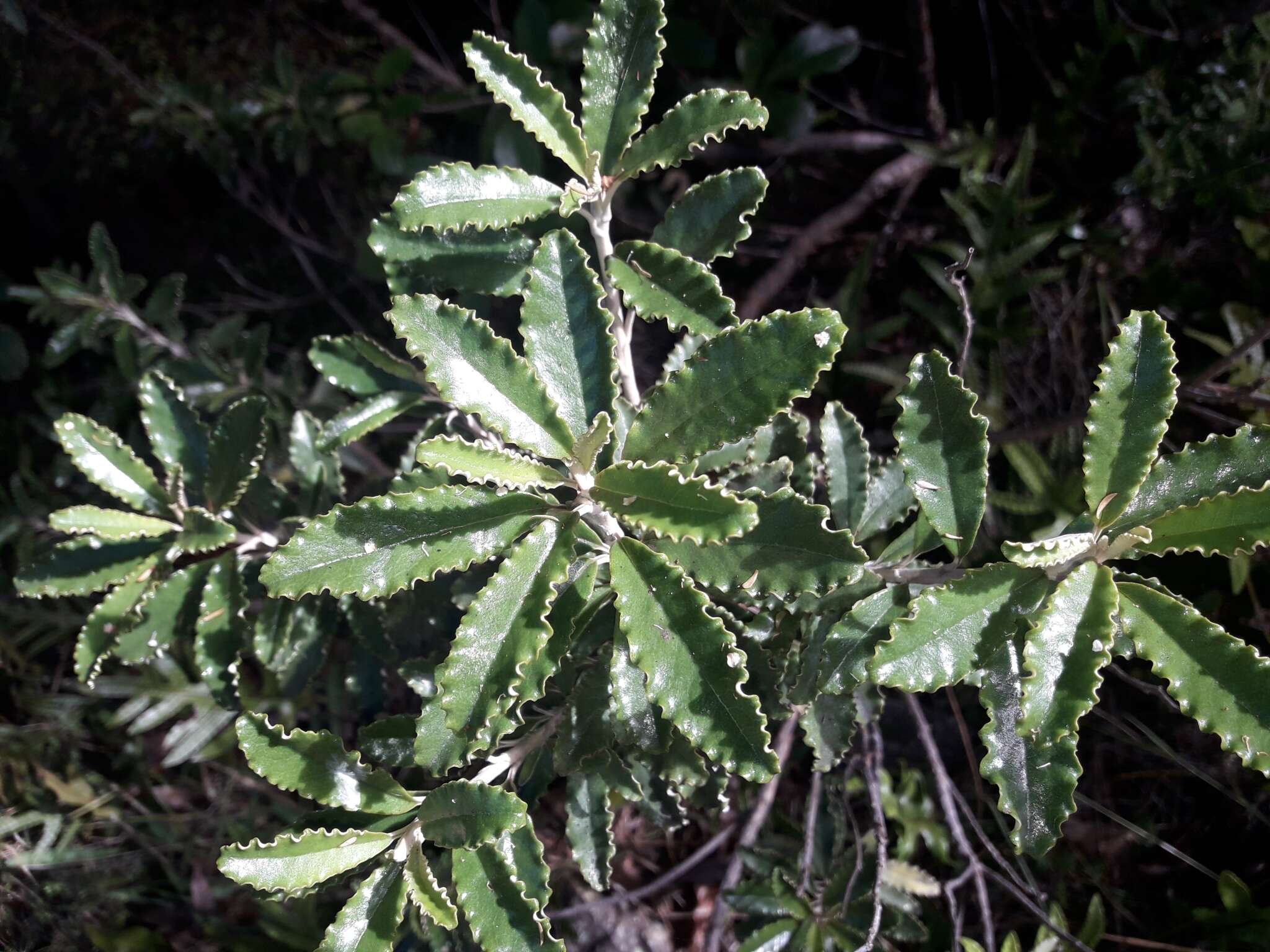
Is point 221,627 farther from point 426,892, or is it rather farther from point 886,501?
point 886,501

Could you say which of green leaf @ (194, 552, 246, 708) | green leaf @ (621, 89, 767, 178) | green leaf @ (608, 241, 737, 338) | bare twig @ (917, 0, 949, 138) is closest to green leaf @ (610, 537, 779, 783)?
green leaf @ (608, 241, 737, 338)

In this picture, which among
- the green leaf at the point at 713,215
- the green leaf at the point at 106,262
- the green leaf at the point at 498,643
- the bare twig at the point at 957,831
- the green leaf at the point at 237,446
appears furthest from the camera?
A: the green leaf at the point at 106,262

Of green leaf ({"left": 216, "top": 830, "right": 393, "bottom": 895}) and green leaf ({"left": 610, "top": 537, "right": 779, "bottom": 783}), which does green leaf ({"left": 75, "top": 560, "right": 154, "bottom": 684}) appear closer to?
green leaf ({"left": 216, "top": 830, "right": 393, "bottom": 895})

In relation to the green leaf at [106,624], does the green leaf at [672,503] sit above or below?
above

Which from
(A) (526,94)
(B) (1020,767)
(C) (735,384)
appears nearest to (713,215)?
(A) (526,94)

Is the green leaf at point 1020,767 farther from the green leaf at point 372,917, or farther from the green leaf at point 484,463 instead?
the green leaf at point 372,917

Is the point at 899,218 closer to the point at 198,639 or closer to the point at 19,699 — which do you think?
the point at 198,639

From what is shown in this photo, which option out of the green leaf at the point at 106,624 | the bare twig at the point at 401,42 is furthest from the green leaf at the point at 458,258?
the bare twig at the point at 401,42
